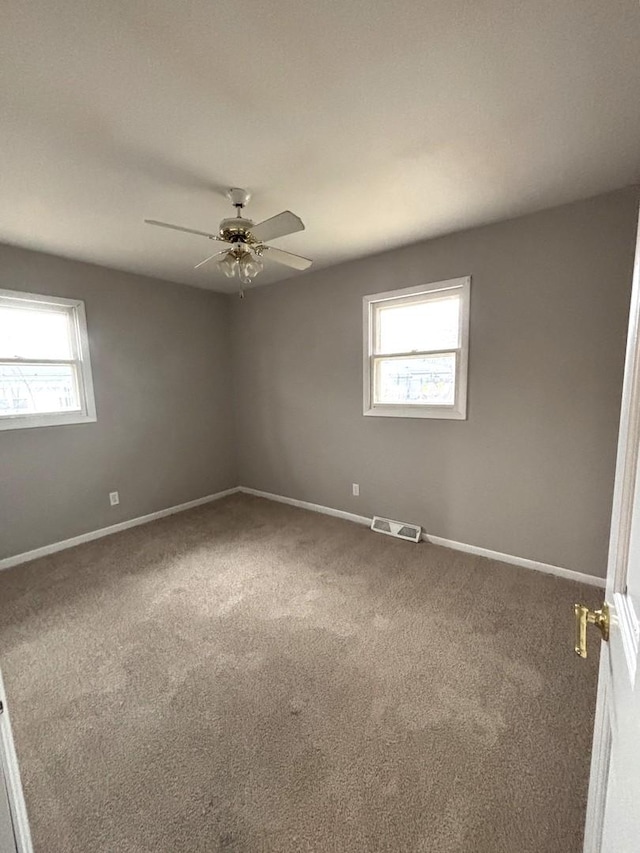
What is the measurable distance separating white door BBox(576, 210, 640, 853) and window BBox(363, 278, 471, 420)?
6.96 ft

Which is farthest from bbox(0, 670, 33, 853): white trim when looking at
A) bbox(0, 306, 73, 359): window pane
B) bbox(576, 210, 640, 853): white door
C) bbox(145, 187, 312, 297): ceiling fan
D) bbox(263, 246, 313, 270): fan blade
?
bbox(0, 306, 73, 359): window pane

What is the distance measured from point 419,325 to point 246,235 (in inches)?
66.6

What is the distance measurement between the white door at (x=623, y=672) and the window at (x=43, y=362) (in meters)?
3.69

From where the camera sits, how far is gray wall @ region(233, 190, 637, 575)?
2252 millimetres

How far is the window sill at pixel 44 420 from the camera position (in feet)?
9.13

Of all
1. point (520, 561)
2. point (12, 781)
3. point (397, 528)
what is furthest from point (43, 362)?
point (520, 561)

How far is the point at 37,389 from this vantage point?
2.97 m

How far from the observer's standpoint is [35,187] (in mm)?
1926

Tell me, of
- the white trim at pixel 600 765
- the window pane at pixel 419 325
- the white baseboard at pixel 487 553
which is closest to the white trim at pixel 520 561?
the white baseboard at pixel 487 553

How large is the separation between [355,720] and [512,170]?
277 centimetres

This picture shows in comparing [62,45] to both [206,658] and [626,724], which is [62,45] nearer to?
[626,724]

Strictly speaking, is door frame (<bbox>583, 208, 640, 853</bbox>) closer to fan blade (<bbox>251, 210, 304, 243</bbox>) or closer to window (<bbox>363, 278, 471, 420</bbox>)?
fan blade (<bbox>251, 210, 304, 243</bbox>)

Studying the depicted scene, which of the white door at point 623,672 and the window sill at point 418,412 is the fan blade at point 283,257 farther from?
the white door at point 623,672

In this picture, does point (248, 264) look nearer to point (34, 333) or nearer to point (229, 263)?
point (229, 263)
